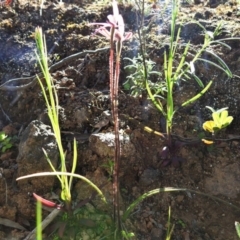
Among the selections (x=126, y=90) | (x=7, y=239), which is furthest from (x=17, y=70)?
(x=7, y=239)

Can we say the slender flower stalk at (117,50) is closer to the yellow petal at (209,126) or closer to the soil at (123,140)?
the soil at (123,140)

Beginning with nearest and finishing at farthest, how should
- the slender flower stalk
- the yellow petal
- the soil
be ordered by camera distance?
1. the slender flower stalk
2. the soil
3. the yellow petal

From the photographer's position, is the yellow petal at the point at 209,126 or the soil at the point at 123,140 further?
the yellow petal at the point at 209,126

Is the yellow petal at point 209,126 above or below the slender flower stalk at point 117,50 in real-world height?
below

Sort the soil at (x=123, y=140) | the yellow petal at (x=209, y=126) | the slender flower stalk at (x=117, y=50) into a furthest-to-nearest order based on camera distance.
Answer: the yellow petal at (x=209, y=126) → the soil at (x=123, y=140) → the slender flower stalk at (x=117, y=50)

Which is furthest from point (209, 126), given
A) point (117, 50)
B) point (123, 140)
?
point (117, 50)

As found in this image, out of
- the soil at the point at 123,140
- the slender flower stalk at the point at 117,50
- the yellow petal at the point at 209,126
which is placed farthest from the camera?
the yellow petal at the point at 209,126

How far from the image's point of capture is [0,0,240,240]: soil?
52.2 inches

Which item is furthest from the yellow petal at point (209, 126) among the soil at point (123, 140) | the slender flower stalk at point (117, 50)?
the slender flower stalk at point (117, 50)

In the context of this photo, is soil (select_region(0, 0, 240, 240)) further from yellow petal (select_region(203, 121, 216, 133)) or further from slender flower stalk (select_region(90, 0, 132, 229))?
slender flower stalk (select_region(90, 0, 132, 229))

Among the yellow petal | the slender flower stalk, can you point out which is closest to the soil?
the yellow petal

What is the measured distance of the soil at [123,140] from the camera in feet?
4.35

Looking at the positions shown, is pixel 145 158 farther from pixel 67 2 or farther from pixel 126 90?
pixel 67 2

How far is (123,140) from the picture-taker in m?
1.43
